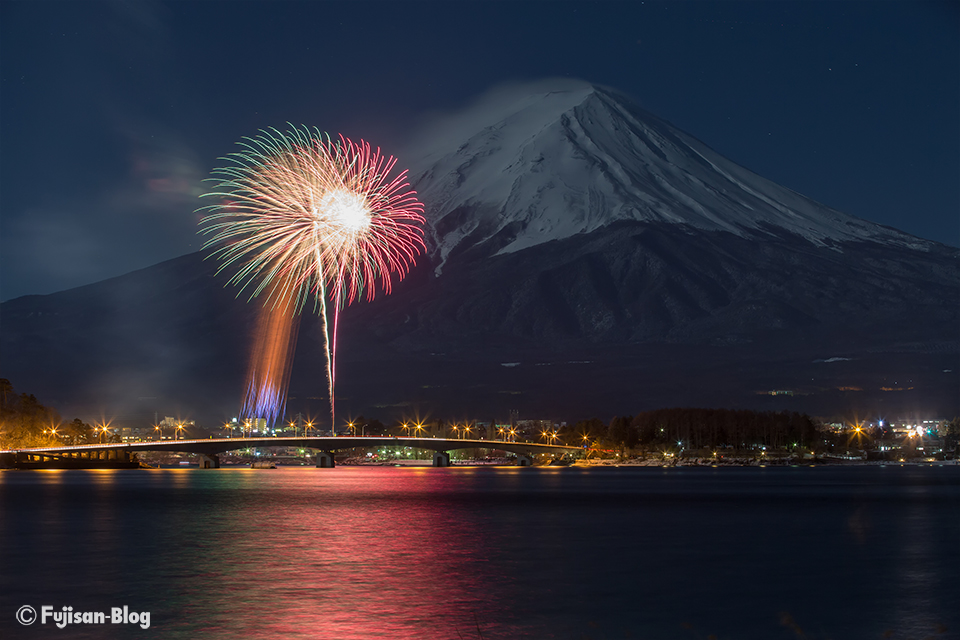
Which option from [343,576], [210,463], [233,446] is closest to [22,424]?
[210,463]

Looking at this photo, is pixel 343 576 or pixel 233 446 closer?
pixel 343 576

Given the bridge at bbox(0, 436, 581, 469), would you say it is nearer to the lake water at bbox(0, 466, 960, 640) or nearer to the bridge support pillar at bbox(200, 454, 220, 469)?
the bridge support pillar at bbox(200, 454, 220, 469)

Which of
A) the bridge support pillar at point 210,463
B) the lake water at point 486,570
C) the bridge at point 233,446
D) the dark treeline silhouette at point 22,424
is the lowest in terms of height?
the lake water at point 486,570

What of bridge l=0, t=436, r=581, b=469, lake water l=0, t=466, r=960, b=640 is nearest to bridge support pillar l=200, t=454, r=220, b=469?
bridge l=0, t=436, r=581, b=469

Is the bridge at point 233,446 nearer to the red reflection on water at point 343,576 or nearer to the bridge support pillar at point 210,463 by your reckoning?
the bridge support pillar at point 210,463

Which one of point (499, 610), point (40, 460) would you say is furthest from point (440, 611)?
point (40, 460)

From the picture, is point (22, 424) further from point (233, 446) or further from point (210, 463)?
point (233, 446)

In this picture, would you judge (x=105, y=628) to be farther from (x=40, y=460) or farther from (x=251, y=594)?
(x=40, y=460)

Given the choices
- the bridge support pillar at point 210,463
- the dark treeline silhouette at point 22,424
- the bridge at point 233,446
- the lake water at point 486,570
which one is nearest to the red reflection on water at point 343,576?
the lake water at point 486,570
